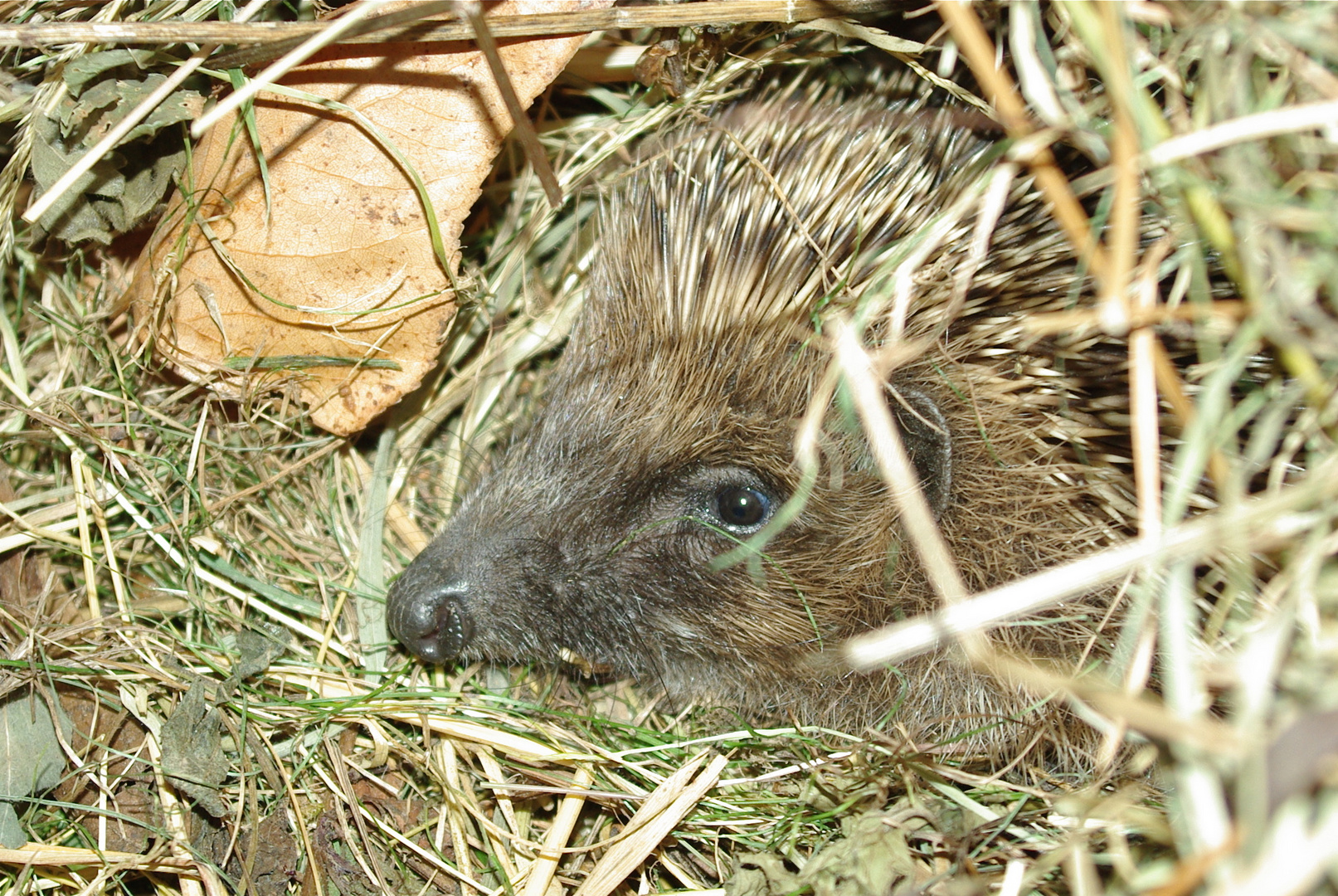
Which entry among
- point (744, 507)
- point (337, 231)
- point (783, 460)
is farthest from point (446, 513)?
point (783, 460)

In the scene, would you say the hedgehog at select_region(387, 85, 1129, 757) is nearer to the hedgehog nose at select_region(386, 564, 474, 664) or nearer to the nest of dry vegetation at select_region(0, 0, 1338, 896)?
the hedgehog nose at select_region(386, 564, 474, 664)

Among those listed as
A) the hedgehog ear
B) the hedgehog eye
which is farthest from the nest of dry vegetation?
the hedgehog eye

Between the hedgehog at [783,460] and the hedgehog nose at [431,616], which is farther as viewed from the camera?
the hedgehog nose at [431,616]

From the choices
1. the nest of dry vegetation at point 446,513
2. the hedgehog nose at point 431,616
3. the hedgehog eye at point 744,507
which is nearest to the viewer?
the nest of dry vegetation at point 446,513

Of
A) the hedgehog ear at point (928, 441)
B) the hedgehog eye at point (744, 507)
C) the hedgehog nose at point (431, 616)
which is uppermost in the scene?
the hedgehog ear at point (928, 441)

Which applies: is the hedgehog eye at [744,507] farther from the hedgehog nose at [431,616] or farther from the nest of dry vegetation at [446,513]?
the hedgehog nose at [431,616]

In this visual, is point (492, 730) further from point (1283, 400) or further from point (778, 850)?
point (1283, 400)

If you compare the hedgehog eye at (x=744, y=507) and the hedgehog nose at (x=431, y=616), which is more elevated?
the hedgehog eye at (x=744, y=507)

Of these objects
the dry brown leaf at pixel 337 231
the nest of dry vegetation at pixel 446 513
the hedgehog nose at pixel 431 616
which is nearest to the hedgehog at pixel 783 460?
the hedgehog nose at pixel 431 616

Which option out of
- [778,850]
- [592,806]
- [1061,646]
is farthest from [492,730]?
[1061,646]
